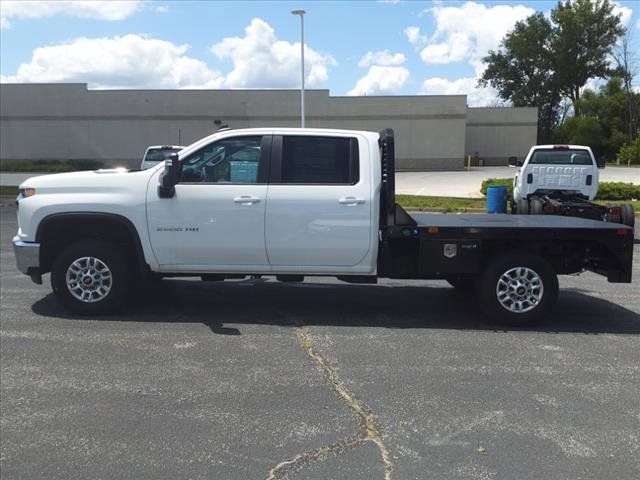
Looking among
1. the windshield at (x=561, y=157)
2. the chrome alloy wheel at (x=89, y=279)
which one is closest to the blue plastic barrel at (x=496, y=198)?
the windshield at (x=561, y=157)

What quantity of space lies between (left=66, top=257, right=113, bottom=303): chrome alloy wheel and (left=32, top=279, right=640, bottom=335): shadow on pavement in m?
0.25

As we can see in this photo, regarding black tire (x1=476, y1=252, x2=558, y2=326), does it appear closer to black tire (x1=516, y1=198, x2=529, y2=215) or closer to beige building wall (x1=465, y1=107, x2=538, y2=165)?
black tire (x1=516, y1=198, x2=529, y2=215)

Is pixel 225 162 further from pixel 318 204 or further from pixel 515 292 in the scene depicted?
pixel 515 292

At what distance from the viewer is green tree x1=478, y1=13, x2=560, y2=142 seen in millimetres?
68438

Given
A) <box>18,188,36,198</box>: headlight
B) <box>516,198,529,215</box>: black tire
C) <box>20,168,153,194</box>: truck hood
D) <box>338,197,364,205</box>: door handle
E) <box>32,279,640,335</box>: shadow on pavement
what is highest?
<box>20,168,153,194</box>: truck hood

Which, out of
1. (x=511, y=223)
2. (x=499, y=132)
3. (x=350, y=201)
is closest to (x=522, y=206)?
(x=511, y=223)

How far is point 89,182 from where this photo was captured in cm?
623

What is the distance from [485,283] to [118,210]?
3.77m

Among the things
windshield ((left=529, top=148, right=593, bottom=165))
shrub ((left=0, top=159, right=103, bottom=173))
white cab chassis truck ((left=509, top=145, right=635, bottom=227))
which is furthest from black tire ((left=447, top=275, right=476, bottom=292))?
shrub ((left=0, top=159, right=103, bottom=173))

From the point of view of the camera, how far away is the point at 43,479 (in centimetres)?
330

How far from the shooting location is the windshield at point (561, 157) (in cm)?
1388

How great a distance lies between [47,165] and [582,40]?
56.7 m

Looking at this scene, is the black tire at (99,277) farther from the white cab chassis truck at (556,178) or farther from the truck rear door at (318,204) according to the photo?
the white cab chassis truck at (556,178)

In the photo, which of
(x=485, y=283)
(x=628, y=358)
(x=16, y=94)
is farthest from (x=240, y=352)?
(x=16, y=94)
